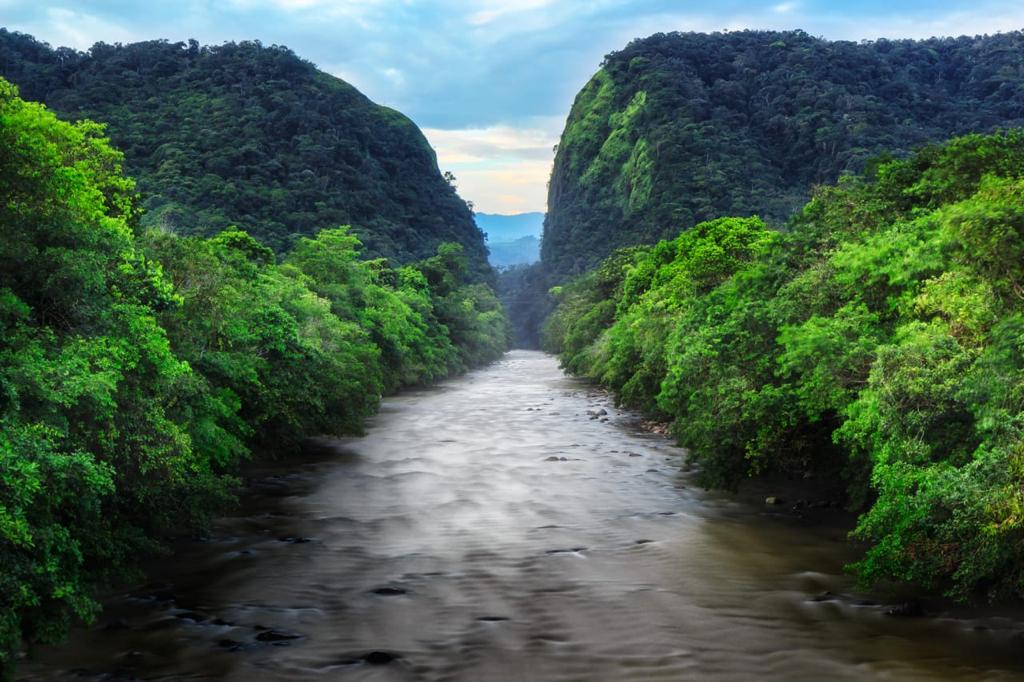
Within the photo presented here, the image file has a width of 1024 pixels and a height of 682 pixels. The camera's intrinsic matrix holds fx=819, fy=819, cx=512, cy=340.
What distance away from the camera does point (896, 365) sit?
15484mm

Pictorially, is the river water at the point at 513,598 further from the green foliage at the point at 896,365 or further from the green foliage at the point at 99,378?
the green foliage at the point at 99,378

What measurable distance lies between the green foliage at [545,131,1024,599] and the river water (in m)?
1.32

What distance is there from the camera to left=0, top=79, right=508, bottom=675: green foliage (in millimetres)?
10977

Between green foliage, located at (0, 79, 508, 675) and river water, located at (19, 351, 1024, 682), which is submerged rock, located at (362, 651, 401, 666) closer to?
river water, located at (19, 351, 1024, 682)

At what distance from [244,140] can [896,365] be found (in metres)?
98.6

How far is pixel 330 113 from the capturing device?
411 ft

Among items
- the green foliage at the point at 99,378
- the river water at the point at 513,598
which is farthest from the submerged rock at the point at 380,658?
the green foliage at the point at 99,378

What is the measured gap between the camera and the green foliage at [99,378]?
36.0ft

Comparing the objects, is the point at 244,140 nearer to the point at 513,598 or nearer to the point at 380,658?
the point at 513,598

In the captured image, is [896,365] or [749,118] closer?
[896,365]

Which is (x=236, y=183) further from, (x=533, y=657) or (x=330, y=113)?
(x=533, y=657)

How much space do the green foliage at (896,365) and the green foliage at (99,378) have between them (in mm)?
12654

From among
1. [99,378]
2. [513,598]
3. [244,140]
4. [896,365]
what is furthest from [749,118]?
[99,378]

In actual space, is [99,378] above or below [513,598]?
above
